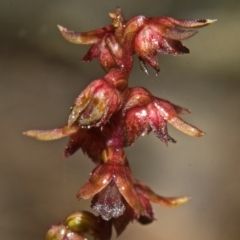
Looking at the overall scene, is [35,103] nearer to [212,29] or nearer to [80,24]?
[80,24]

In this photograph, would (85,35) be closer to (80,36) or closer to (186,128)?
(80,36)

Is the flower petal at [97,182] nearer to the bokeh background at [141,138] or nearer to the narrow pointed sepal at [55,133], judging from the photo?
the narrow pointed sepal at [55,133]

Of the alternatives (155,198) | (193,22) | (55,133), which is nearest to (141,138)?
(155,198)

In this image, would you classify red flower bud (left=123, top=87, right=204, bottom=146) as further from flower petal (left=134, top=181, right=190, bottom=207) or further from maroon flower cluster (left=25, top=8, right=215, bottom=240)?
flower petal (left=134, top=181, right=190, bottom=207)

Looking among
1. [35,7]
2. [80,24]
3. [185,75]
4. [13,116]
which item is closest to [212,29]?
[185,75]

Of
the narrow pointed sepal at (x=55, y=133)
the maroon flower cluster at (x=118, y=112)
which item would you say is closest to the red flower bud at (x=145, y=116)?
the maroon flower cluster at (x=118, y=112)

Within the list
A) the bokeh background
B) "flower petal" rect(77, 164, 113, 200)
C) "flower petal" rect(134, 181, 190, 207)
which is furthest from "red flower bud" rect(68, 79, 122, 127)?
the bokeh background

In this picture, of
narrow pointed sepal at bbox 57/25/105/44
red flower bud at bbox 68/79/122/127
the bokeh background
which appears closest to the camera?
→ red flower bud at bbox 68/79/122/127
